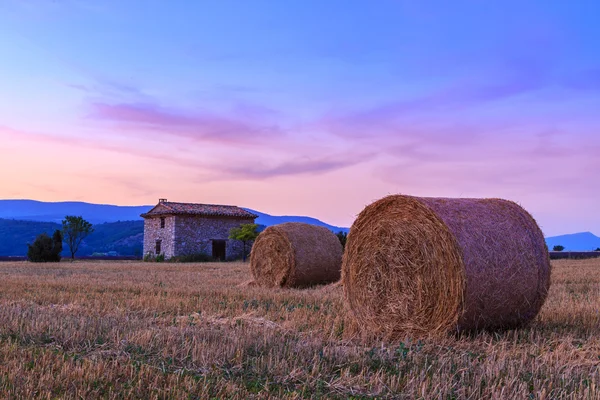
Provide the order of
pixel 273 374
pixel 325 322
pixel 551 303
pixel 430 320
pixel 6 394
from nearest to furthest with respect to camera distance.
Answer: pixel 6 394 → pixel 273 374 → pixel 430 320 → pixel 325 322 → pixel 551 303

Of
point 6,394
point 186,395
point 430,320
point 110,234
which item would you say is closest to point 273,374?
point 186,395

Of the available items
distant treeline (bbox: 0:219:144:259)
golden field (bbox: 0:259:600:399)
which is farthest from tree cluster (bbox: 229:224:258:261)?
distant treeline (bbox: 0:219:144:259)

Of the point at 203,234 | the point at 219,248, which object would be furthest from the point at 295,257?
the point at 219,248

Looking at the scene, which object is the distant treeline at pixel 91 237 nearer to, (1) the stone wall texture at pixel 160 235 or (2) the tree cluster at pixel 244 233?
(1) the stone wall texture at pixel 160 235

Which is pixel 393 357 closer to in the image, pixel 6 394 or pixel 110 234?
pixel 6 394

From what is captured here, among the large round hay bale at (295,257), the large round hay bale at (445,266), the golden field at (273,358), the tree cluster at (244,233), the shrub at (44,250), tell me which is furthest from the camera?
the tree cluster at (244,233)

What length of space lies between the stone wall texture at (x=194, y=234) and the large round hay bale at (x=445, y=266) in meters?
33.3

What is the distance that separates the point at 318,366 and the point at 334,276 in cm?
1225

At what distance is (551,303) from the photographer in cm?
1134

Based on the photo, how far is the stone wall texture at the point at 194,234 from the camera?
42000 mm

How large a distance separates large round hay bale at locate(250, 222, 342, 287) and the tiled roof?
2405cm

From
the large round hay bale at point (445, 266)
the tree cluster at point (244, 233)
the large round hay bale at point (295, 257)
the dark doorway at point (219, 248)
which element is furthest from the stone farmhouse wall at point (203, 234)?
the large round hay bale at point (445, 266)

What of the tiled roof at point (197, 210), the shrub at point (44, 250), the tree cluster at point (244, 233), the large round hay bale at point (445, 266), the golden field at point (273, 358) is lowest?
→ the golden field at point (273, 358)

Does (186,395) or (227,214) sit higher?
(227,214)
